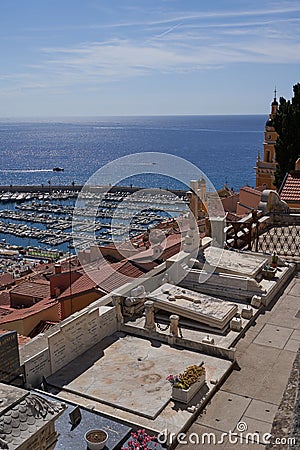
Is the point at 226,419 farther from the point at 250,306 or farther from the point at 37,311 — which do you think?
the point at 37,311

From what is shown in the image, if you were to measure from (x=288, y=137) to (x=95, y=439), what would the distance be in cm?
2677

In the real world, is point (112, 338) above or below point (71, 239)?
above

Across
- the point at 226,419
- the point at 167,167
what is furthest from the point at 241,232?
the point at 226,419

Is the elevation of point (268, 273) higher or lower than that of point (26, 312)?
higher

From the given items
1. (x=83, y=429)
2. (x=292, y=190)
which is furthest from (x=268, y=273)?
(x=292, y=190)

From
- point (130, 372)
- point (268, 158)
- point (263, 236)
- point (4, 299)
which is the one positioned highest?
point (268, 158)

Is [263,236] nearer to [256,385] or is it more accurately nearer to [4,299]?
[256,385]

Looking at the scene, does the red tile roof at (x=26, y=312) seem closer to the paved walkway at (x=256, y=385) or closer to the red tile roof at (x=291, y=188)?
the paved walkway at (x=256, y=385)

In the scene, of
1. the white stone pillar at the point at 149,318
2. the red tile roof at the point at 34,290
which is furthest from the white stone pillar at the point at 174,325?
the red tile roof at the point at 34,290

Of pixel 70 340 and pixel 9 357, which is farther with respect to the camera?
pixel 70 340

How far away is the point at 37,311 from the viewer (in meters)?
18.3

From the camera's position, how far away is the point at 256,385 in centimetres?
920

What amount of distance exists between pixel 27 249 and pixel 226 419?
6862 centimetres

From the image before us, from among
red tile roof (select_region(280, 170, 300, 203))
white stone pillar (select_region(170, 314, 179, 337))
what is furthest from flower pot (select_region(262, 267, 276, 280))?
red tile roof (select_region(280, 170, 300, 203))
